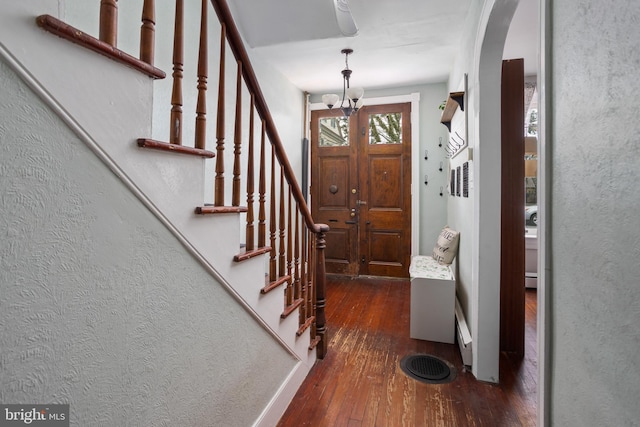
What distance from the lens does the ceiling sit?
2.63 meters

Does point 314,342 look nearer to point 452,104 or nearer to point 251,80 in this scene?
point 251,80

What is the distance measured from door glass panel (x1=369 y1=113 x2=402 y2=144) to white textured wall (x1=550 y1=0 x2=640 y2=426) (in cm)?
372

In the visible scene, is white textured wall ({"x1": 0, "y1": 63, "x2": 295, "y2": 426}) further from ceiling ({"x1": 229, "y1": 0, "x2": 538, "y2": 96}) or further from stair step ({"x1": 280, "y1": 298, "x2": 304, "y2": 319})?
ceiling ({"x1": 229, "y1": 0, "x2": 538, "y2": 96})

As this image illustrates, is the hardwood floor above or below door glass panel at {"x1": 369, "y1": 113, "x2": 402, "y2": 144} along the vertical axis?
below

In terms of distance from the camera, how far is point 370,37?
317cm

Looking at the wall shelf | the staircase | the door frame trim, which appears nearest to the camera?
the staircase

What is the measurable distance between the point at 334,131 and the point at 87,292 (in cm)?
444

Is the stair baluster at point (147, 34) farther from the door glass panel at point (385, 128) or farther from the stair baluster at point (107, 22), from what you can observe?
the door glass panel at point (385, 128)

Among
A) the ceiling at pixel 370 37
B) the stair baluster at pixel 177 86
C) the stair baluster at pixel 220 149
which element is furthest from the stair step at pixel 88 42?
the ceiling at pixel 370 37

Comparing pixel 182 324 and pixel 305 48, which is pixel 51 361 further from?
pixel 305 48

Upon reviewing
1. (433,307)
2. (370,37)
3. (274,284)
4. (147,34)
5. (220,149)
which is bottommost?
(433,307)

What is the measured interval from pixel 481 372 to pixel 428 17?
2.86 metres

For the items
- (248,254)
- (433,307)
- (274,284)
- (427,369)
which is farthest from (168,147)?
(433,307)

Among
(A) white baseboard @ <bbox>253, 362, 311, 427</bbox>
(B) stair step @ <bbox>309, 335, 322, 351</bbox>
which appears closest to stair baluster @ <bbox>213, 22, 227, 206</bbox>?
(A) white baseboard @ <bbox>253, 362, 311, 427</bbox>
